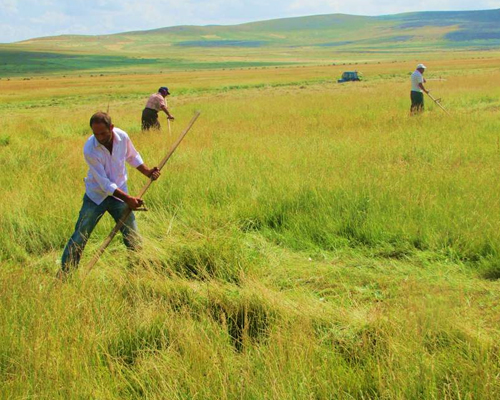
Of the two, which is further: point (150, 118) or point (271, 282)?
point (150, 118)

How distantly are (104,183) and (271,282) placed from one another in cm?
A: 167

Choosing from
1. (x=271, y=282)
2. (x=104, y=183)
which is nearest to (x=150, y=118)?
(x=104, y=183)

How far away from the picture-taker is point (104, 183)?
15.0 feet

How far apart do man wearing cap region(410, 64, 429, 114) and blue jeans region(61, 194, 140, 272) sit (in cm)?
1007

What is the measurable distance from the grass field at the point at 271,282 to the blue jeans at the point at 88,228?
18cm

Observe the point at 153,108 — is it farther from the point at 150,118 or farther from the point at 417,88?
the point at 417,88

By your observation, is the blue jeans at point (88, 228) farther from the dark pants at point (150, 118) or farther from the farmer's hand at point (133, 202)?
the dark pants at point (150, 118)

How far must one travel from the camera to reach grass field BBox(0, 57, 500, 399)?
2.90 meters

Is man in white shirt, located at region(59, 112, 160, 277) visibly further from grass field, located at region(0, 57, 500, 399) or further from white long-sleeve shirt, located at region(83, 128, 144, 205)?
grass field, located at region(0, 57, 500, 399)

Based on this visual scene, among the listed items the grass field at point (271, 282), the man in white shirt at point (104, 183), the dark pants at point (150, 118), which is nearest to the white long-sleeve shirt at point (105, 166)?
the man in white shirt at point (104, 183)

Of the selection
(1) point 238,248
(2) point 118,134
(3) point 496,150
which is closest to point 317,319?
(1) point 238,248

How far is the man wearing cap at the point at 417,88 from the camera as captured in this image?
42.7 feet

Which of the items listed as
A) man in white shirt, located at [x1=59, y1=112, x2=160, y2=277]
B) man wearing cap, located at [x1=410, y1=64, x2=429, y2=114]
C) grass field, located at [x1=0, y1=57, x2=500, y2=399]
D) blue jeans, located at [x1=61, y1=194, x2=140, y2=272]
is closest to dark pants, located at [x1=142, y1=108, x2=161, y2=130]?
grass field, located at [x1=0, y1=57, x2=500, y2=399]

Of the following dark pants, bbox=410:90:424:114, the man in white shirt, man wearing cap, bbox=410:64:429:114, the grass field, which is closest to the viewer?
the grass field
